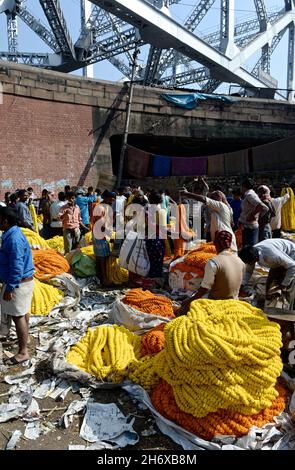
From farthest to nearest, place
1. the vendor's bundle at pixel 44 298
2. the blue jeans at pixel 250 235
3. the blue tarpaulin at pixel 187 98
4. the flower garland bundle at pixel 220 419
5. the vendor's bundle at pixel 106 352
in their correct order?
the blue tarpaulin at pixel 187 98
the blue jeans at pixel 250 235
the vendor's bundle at pixel 44 298
the vendor's bundle at pixel 106 352
the flower garland bundle at pixel 220 419

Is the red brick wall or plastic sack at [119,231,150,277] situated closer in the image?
plastic sack at [119,231,150,277]

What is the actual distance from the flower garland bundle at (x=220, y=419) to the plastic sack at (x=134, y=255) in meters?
3.48

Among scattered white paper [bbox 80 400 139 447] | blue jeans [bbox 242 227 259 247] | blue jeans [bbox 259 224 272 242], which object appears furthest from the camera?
blue jeans [bbox 259 224 272 242]

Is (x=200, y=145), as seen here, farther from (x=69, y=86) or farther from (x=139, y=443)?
(x=139, y=443)

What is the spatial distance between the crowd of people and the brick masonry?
2880 millimetres

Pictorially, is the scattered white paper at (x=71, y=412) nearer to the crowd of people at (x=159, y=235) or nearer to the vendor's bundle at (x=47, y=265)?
the crowd of people at (x=159, y=235)

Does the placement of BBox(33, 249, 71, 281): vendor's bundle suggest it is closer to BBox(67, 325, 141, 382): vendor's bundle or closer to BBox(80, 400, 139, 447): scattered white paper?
BBox(67, 325, 141, 382): vendor's bundle

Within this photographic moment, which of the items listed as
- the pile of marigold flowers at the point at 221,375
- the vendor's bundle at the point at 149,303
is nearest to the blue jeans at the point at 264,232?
the vendor's bundle at the point at 149,303

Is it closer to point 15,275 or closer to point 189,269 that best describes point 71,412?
point 15,275

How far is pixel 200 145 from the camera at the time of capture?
825 inches

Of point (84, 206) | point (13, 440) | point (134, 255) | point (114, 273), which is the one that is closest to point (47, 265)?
point (114, 273)

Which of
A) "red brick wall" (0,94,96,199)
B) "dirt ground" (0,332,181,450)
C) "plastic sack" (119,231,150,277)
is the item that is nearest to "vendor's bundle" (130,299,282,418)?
"dirt ground" (0,332,181,450)

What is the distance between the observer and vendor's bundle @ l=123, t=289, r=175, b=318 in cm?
509

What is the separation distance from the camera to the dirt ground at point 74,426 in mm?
3064
